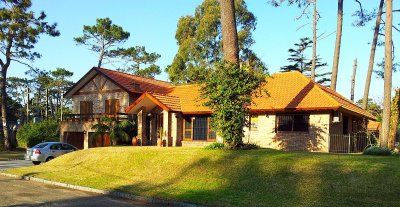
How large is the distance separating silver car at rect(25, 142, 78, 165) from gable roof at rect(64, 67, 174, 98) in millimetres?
9389

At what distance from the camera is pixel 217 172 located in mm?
13844

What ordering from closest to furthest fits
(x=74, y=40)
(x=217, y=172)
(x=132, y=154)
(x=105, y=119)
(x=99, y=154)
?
(x=217, y=172)
(x=132, y=154)
(x=99, y=154)
(x=105, y=119)
(x=74, y=40)

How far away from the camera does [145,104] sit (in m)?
29.2

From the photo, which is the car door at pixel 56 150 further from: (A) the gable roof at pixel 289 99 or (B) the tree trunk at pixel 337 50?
(B) the tree trunk at pixel 337 50

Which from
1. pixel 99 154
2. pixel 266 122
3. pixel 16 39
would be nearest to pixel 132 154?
pixel 99 154

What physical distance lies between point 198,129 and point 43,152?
10.5 meters

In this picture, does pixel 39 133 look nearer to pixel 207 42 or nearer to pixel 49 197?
pixel 207 42

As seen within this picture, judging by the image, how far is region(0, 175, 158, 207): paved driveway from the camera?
10.7 m

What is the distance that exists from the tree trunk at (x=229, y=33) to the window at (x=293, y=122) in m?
7.01

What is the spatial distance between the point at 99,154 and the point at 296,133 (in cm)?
1144

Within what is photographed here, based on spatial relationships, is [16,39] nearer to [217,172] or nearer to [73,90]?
[73,90]

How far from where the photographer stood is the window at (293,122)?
76.3 ft

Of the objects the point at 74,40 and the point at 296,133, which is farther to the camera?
the point at 74,40

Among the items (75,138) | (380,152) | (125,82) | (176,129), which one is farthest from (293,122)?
(75,138)
